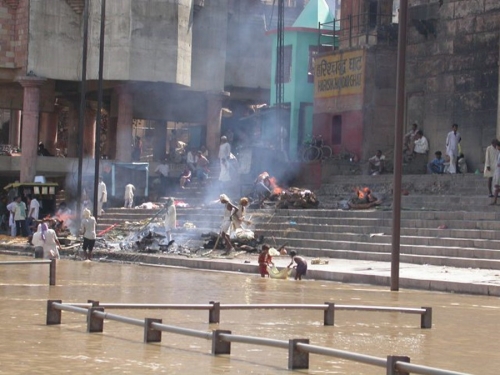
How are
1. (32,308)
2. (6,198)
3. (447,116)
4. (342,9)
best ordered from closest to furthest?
(32,308) → (447,116) → (342,9) → (6,198)

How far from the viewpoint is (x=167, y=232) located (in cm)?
3003

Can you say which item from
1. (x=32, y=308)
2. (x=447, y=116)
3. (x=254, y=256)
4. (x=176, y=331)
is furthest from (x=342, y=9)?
(x=176, y=331)

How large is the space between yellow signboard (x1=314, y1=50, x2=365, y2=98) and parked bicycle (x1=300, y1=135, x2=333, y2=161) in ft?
4.73

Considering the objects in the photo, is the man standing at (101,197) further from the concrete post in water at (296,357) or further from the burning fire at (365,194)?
the concrete post in water at (296,357)

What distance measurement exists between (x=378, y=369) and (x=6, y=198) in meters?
35.0

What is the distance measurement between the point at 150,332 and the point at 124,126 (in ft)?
113

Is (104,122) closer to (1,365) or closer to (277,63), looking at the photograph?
(277,63)

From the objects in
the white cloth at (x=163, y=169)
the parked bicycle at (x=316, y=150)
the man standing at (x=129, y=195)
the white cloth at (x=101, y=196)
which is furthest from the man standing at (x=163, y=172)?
the parked bicycle at (x=316, y=150)

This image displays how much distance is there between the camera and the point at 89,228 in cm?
2802

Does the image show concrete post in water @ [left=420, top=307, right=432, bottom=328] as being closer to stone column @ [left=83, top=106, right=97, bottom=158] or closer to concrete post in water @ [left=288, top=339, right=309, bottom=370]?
concrete post in water @ [left=288, top=339, right=309, bottom=370]

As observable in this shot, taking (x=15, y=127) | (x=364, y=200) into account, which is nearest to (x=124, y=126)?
(x=15, y=127)

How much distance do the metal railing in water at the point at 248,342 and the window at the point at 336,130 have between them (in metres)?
26.6

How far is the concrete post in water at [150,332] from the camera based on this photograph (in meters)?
11.0

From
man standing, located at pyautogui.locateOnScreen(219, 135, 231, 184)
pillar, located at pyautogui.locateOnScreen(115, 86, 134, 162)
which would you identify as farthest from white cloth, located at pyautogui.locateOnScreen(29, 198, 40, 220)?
pillar, located at pyautogui.locateOnScreen(115, 86, 134, 162)
